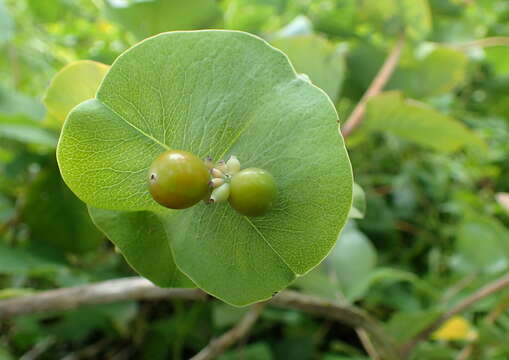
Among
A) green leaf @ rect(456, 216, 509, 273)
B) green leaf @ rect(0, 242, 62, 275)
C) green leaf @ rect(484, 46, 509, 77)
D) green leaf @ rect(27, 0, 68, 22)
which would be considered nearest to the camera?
green leaf @ rect(0, 242, 62, 275)

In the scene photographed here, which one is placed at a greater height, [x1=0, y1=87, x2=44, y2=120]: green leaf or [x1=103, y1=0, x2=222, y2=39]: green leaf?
[x1=103, y1=0, x2=222, y2=39]: green leaf

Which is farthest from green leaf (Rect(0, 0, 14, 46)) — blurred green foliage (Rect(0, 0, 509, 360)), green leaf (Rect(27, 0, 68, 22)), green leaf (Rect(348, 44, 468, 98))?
green leaf (Rect(348, 44, 468, 98))

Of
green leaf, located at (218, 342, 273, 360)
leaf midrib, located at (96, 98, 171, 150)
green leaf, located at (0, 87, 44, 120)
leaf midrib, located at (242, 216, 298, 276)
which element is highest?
leaf midrib, located at (96, 98, 171, 150)

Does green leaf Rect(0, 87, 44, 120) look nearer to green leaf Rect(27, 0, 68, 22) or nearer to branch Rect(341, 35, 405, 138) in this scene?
green leaf Rect(27, 0, 68, 22)

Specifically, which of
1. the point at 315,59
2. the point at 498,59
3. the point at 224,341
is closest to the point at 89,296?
the point at 224,341

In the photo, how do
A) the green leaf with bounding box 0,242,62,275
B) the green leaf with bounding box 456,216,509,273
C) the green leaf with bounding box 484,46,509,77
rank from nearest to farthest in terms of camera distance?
the green leaf with bounding box 0,242,62,275 → the green leaf with bounding box 456,216,509,273 → the green leaf with bounding box 484,46,509,77

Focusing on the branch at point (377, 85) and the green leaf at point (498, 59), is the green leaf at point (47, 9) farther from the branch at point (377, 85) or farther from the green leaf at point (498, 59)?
the green leaf at point (498, 59)

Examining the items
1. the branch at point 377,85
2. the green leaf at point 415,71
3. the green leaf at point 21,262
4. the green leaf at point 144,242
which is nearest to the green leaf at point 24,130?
the green leaf at point 21,262

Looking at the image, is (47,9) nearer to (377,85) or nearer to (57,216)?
(57,216)
